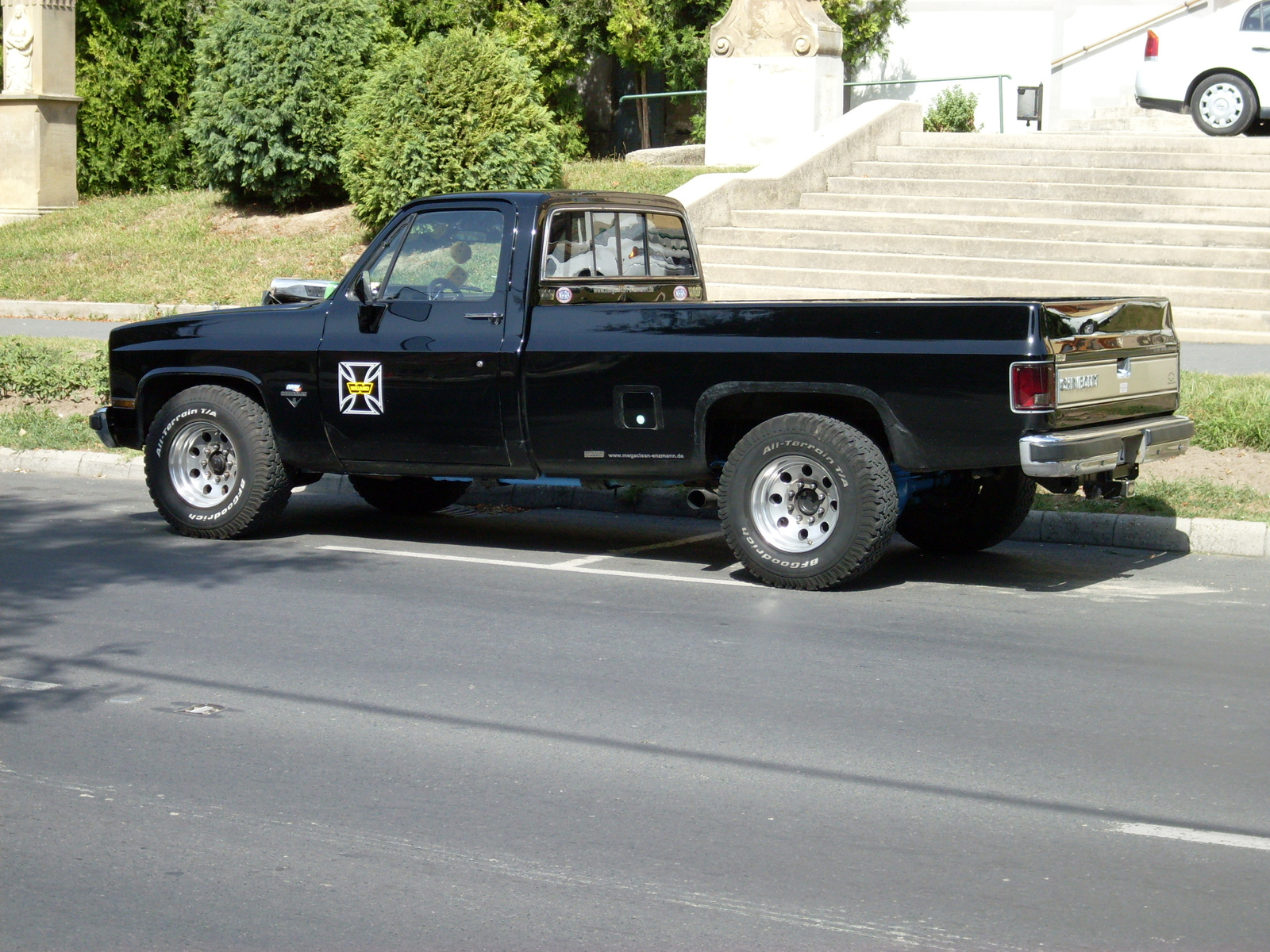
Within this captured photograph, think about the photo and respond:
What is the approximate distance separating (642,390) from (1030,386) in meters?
1.96

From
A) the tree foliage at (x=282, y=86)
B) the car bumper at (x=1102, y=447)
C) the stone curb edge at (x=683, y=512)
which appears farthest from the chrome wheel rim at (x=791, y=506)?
the tree foliage at (x=282, y=86)

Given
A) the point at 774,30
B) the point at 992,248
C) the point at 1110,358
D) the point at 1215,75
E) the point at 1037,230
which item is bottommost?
the point at 1110,358

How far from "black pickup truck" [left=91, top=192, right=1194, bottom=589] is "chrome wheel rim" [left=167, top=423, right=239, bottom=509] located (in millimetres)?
14

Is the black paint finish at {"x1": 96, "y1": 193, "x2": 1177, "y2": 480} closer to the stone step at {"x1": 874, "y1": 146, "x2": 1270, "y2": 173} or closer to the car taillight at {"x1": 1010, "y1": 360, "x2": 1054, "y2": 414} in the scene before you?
the car taillight at {"x1": 1010, "y1": 360, "x2": 1054, "y2": 414}

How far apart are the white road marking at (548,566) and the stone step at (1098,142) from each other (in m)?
13.5

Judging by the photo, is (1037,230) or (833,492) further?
(1037,230)

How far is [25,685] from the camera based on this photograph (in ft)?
20.4

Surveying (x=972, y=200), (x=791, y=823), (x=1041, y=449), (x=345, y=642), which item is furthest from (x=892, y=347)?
(x=972, y=200)

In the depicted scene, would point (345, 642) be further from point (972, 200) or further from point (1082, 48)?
point (1082, 48)

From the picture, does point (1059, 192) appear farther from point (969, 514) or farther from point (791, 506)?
point (791, 506)

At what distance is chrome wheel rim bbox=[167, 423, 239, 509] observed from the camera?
947 cm

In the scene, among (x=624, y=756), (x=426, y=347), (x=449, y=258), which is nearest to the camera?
(x=624, y=756)

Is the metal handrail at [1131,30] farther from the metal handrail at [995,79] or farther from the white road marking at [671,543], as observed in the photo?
the white road marking at [671,543]

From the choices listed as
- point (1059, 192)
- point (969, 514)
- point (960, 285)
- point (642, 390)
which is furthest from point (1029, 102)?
point (642, 390)
